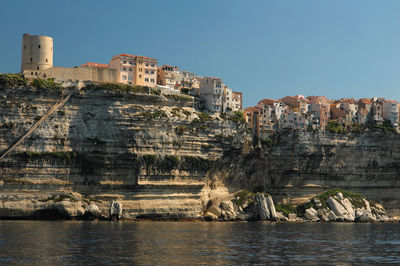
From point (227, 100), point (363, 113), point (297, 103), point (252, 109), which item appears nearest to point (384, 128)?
point (363, 113)

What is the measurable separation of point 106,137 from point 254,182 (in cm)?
2410

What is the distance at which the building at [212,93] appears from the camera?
82363 mm

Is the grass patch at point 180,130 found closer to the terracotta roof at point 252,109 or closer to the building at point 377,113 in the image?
the terracotta roof at point 252,109

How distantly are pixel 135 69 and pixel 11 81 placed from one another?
59.0 feet

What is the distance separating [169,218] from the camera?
71.1 m

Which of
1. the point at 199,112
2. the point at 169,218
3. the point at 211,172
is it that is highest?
the point at 199,112

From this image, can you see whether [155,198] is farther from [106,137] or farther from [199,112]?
[199,112]

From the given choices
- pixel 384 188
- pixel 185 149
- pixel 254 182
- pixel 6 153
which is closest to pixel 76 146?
pixel 6 153

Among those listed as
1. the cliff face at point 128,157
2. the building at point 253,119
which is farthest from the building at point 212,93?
the building at point 253,119

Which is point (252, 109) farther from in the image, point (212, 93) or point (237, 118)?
point (212, 93)

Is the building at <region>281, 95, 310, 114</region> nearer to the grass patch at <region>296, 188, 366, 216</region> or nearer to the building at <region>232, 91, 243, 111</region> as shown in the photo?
the building at <region>232, 91, 243, 111</region>

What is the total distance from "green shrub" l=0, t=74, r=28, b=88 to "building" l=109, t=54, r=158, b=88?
44.2ft

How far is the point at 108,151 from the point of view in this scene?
6944cm

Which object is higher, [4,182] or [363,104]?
[363,104]
